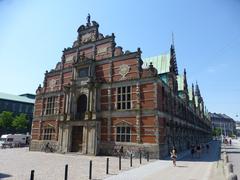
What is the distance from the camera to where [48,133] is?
3325 centimetres

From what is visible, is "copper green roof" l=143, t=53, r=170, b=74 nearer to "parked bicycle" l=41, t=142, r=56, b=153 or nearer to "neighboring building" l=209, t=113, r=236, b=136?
"parked bicycle" l=41, t=142, r=56, b=153

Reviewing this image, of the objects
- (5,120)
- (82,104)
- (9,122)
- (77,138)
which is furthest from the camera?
(9,122)

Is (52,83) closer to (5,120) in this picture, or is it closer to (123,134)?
(123,134)

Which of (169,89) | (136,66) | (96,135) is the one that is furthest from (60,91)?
(169,89)

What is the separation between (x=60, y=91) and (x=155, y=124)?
18.1m

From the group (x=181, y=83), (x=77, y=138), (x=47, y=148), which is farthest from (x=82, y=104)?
(x=181, y=83)

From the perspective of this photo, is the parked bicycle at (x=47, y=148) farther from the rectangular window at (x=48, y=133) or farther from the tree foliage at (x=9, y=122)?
the tree foliage at (x=9, y=122)

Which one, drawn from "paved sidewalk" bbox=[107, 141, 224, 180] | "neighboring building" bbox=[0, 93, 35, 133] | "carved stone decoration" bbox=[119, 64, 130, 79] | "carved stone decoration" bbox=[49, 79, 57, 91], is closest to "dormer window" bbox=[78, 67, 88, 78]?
"carved stone decoration" bbox=[119, 64, 130, 79]

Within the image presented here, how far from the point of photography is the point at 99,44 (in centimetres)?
3048

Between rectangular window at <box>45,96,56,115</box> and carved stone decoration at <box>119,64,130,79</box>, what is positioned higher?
carved stone decoration at <box>119,64,130,79</box>

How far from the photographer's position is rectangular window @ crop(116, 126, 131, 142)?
81.4 ft

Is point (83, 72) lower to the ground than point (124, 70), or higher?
higher

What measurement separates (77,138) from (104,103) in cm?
666

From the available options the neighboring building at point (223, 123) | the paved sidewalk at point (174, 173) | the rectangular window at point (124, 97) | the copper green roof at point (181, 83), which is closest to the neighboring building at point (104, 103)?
the rectangular window at point (124, 97)
